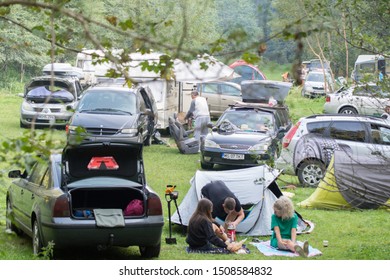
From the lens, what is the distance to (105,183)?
38.2 ft

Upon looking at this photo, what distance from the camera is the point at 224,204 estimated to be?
14289mm

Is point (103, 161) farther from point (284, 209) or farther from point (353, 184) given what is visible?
point (353, 184)

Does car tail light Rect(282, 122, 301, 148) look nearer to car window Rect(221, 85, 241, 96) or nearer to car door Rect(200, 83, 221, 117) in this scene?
car door Rect(200, 83, 221, 117)

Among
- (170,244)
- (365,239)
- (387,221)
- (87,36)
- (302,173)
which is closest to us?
(87,36)

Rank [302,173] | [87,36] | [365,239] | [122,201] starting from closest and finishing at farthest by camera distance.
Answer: [87,36] < [122,201] < [365,239] < [302,173]

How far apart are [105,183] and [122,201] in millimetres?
685

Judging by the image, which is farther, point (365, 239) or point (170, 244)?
point (365, 239)

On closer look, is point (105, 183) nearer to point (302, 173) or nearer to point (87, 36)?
point (87, 36)

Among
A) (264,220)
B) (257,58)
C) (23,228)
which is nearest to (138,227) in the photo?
(23,228)

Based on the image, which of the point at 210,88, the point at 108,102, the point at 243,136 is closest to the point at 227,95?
the point at 210,88

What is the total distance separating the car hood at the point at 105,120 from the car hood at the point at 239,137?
91.7 inches

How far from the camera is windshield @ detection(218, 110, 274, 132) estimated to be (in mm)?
23172

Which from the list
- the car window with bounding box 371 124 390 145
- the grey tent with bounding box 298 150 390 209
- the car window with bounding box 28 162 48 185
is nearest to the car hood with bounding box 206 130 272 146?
the car window with bounding box 371 124 390 145

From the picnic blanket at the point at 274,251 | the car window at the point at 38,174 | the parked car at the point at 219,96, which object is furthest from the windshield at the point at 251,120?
the parked car at the point at 219,96
